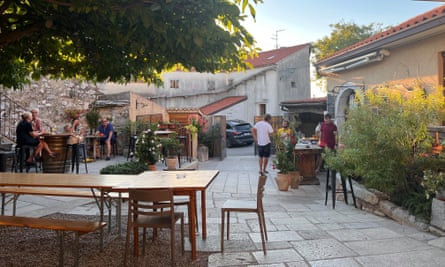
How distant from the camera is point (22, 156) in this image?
785 cm

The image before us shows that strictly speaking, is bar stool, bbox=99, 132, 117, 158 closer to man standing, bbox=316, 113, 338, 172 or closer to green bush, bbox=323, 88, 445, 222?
man standing, bbox=316, 113, 338, 172

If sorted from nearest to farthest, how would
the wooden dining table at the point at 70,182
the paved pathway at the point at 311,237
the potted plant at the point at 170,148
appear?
the paved pathway at the point at 311,237
the wooden dining table at the point at 70,182
the potted plant at the point at 170,148

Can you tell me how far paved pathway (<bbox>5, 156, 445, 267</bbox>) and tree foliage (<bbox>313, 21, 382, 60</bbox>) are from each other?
22.0m

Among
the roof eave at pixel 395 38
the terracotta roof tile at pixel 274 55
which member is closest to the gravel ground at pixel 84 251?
the roof eave at pixel 395 38

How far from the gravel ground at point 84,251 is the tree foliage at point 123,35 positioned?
2.21m

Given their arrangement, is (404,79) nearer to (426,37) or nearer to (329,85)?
(426,37)

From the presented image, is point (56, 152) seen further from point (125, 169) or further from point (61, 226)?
point (61, 226)

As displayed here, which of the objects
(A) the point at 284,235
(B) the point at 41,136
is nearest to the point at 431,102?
(A) the point at 284,235

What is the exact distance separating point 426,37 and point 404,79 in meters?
0.96

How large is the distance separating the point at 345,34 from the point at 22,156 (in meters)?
24.1

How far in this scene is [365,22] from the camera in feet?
85.0

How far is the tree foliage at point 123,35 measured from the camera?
3.23 metres

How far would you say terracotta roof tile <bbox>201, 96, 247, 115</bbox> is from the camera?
2185cm

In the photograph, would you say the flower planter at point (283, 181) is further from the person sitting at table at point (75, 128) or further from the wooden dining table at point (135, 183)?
the person sitting at table at point (75, 128)
